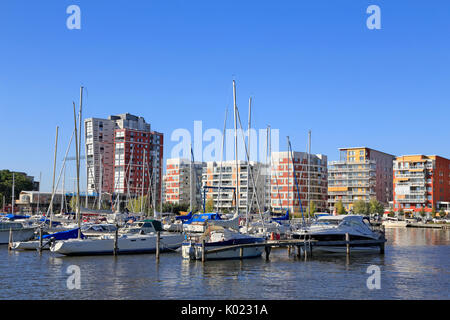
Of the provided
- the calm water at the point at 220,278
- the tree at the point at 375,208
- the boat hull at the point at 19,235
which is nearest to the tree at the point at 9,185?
the boat hull at the point at 19,235

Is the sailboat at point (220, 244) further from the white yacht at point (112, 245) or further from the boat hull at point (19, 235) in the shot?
the boat hull at point (19, 235)

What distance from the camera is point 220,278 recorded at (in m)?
36.7

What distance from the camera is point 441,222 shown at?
151 meters

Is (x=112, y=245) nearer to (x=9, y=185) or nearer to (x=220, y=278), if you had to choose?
(x=220, y=278)

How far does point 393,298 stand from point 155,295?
561 inches

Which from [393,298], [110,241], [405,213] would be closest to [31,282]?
[110,241]

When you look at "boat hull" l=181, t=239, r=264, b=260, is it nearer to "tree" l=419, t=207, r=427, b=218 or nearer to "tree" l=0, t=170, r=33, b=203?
"tree" l=419, t=207, r=427, b=218

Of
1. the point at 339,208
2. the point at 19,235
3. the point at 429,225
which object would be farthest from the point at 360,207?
the point at 19,235

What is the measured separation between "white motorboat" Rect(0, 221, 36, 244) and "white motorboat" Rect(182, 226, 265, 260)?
25375 mm

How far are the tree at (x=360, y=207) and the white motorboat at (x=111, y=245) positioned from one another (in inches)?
5104

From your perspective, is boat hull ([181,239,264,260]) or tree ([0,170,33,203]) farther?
tree ([0,170,33,203])

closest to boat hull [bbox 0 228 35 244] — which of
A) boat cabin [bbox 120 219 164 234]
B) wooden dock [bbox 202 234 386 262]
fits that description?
boat cabin [bbox 120 219 164 234]

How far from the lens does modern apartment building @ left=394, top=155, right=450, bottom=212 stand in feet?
576

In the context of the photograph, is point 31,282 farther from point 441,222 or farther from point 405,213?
point 405,213
